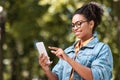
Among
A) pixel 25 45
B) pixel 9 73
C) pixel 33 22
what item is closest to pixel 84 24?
pixel 33 22

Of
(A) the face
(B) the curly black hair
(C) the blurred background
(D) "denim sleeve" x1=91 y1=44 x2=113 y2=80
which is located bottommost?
(C) the blurred background

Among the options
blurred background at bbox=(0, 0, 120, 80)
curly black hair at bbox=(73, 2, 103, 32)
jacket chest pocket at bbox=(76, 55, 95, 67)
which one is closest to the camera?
jacket chest pocket at bbox=(76, 55, 95, 67)

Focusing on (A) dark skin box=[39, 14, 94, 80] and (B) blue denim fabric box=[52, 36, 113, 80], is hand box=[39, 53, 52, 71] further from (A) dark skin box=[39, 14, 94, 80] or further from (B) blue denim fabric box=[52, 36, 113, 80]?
(B) blue denim fabric box=[52, 36, 113, 80]

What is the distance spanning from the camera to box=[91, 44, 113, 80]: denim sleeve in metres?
4.43

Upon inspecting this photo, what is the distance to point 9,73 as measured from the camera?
2342cm

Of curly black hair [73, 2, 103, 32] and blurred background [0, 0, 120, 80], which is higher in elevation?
curly black hair [73, 2, 103, 32]

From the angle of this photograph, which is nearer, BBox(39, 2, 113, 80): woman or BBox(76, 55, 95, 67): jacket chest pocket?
BBox(39, 2, 113, 80): woman

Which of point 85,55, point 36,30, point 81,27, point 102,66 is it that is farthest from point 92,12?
point 36,30

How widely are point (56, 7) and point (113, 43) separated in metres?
1.74

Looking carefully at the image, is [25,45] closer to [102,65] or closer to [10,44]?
[10,44]

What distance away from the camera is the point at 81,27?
4684 mm

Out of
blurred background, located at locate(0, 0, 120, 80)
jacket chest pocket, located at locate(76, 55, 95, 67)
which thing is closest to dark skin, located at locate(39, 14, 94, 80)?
jacket chest pocket, located at locate(76, 55, 95, 67)

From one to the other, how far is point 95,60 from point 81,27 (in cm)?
36

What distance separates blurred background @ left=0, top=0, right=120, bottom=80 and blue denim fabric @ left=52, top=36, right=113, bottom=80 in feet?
16.5
